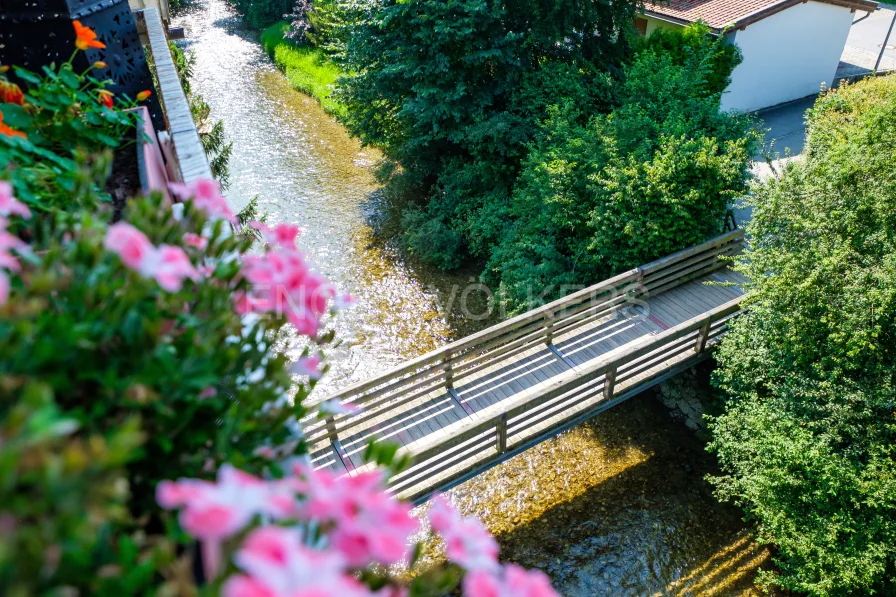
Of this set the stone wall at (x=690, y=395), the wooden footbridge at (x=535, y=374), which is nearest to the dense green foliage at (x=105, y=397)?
the wooden footbridge at (x=535, y=374)

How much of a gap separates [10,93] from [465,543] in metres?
2.81

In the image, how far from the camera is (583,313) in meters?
7.97

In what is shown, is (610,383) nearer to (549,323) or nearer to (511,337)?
(549,323)

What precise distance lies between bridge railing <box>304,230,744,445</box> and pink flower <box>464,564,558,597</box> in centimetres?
467

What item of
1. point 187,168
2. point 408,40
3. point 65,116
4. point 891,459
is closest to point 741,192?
point 891,459

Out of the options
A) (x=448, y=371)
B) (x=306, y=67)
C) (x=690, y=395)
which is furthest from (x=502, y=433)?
(x=306, y=67)

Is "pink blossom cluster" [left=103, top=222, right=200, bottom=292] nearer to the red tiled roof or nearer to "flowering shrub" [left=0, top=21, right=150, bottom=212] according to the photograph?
"flowering shrub" [left=0, top=21, right=150, bottom=212]

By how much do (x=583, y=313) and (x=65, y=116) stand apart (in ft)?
21.3

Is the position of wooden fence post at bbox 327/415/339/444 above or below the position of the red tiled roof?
below

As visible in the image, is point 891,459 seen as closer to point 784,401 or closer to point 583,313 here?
point 784,401

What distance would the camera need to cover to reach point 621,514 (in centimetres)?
744

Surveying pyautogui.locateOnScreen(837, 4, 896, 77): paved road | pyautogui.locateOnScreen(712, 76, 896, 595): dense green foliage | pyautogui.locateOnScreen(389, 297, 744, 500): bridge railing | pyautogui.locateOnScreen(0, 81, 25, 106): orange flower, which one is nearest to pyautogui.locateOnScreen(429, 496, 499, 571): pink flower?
pyautogui.locateOnScreen(0, 81, 25, 106): orange flower

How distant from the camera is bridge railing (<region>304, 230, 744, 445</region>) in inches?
252

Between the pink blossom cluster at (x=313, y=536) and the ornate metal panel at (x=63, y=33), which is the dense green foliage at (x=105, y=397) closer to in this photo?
the pink blossom cluster at (x=313, y=536)
